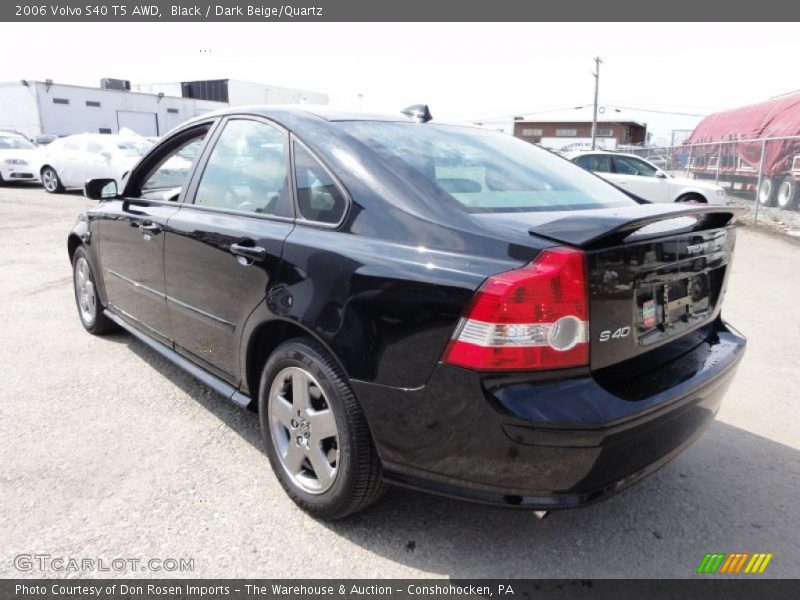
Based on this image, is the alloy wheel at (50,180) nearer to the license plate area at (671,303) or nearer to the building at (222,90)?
the license plate area at (671,303)

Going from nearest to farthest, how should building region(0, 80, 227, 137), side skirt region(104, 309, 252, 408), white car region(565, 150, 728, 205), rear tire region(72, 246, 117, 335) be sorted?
side skirt region(104, 309, 252, 408)
rear tire region(72, 246, 117, 335)
white car region(565, 150, 728, 205)
building region(0, 80, 227, 137)

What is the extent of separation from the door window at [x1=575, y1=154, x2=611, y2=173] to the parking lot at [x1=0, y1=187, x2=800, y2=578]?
931 centimetres

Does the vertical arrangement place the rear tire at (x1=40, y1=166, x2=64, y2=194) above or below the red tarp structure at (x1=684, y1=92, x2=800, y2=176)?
below

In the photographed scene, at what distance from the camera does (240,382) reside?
2.88 meters

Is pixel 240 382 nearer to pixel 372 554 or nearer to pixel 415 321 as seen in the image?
pixel 372 554

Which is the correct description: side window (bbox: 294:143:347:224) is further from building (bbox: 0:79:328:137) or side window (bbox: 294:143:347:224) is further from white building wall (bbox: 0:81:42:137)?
white building wall (bbox: 0:81:42:137)

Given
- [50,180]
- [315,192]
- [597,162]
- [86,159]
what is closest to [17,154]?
[50,180]

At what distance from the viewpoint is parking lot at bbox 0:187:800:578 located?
229 centimetres

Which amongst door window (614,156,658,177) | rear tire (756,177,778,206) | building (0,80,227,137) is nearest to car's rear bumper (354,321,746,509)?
door window (614,156,658,177)

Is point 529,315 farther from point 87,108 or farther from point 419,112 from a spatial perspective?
point 87,108

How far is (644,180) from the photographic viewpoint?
41.5ft

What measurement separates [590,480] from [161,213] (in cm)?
270

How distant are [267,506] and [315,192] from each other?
1.37 m

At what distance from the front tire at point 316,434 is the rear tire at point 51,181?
53.7 feet
